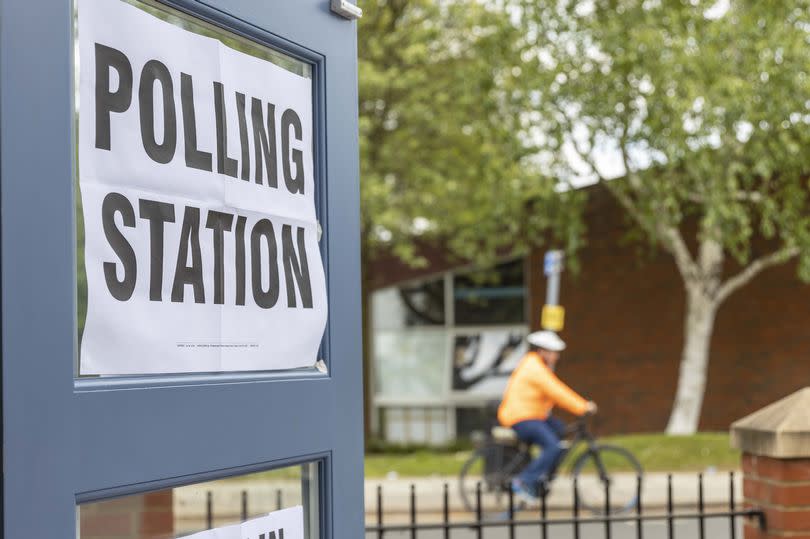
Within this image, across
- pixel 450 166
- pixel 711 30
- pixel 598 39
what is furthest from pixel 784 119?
pixel 450 166

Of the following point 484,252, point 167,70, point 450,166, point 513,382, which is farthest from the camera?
point 484,252

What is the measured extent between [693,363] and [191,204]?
1794 cm

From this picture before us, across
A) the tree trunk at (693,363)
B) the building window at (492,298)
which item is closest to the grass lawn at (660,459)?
the tree trunk at (693,363)

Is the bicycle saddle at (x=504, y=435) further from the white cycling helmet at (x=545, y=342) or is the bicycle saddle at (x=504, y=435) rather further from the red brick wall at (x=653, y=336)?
the red brick wall at (x=653, y=336)

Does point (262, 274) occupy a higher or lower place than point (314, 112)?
lower

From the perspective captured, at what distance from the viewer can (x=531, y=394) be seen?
11008 millimetres

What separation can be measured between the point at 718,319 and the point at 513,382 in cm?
1262

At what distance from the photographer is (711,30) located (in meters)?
15.8

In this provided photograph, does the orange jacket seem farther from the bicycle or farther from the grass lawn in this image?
the grass lawn

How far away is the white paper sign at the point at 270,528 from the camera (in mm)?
1993

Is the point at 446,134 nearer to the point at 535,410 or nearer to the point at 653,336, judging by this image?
→ the point at 653,336

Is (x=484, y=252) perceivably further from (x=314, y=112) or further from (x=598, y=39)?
(x=314, y=112)

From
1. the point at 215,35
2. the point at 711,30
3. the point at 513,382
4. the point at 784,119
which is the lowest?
the point at 513,382

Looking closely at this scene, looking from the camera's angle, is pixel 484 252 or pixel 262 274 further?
pixel 484 252
